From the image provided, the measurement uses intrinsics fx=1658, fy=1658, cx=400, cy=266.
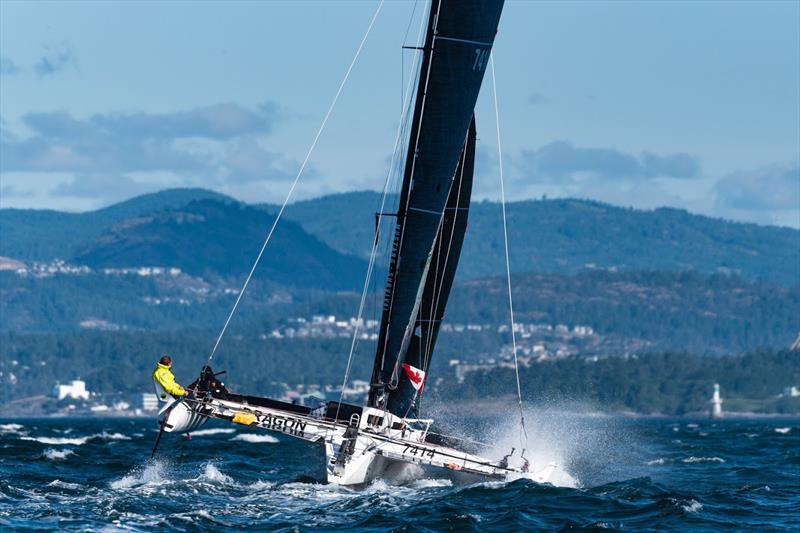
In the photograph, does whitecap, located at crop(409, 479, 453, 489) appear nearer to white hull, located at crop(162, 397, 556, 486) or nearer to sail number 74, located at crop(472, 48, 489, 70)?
white hull, located at crop(162, 397, 556, 486)

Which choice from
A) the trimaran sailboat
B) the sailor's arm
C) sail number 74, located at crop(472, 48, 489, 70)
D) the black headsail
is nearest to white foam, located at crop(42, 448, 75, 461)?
the trimaran sailboat

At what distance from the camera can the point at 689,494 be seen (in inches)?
1788

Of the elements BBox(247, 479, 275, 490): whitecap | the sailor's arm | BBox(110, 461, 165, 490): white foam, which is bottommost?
BBox(110, 461, 165, 490): white foam

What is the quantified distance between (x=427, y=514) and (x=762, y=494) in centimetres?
1332

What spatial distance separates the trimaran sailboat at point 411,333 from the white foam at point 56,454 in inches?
575

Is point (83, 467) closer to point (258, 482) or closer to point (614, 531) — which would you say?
point (258, 482)

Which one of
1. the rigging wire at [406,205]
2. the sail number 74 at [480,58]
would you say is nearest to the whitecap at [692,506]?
the rigging wire at [406,205]

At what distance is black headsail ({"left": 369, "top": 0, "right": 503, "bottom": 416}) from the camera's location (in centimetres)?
4272

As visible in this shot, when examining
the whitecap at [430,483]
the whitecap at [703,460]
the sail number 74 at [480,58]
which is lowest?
the whitecap at [430,483]

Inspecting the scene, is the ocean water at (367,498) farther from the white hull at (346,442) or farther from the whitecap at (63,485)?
the white hull at (346,442)

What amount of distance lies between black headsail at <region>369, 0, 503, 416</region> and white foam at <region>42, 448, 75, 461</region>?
16071 millimetres

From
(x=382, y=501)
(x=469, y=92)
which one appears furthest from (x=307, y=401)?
(x=469, y=92)

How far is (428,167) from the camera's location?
43469 mm

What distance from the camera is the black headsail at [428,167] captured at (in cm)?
4272
